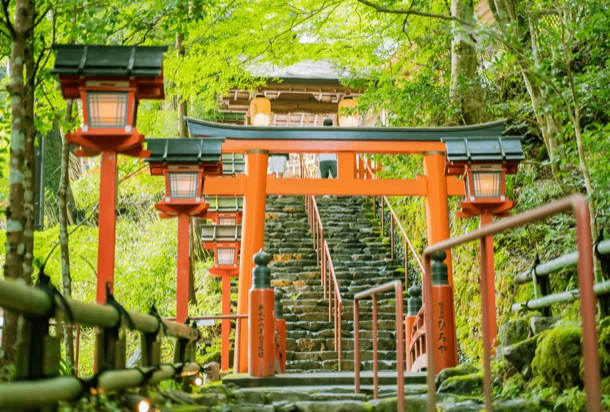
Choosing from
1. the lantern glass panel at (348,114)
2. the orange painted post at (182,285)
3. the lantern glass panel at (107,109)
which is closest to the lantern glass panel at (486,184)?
the orange painted post at (182,285)

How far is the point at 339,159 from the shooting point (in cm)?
1152

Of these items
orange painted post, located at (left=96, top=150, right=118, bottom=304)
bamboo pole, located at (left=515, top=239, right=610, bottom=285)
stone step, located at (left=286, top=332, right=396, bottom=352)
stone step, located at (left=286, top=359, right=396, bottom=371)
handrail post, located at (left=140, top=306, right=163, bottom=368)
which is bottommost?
stone step, located at (left=286, top=359, right=396, bottom=371)

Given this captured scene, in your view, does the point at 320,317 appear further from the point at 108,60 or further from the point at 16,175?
the point at 16,175

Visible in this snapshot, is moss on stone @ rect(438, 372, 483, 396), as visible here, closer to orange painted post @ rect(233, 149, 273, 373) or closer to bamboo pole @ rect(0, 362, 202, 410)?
bamboo pole @ rect(0, 362, 202, 410)

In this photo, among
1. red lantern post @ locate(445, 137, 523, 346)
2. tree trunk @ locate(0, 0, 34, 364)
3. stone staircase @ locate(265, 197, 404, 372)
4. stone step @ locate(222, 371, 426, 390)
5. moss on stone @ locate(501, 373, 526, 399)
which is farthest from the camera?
stone staircase @ locate(265, 197, 404, 372)

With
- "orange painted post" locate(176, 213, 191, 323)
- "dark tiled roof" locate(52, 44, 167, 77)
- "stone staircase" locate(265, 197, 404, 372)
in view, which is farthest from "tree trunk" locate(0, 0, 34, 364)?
"stone staircase" locate(265, 197, 404, 372)

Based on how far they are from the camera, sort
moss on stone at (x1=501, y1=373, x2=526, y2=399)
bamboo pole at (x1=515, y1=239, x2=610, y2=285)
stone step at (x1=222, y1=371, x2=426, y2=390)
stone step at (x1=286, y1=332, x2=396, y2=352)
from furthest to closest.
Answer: stone step at (x1=286, y1=332, x2=396, y2=352) → stone step at (x1=222, y1=371, x2=426, y2=390) → moss on stone at (x1=501, y1=373, x2=526, y2=399) → bamboo pole at (x1=515, y1=239, x2=610, y2=285)

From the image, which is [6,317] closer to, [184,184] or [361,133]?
[184,184]

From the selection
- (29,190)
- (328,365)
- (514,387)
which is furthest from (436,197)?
(29,190)

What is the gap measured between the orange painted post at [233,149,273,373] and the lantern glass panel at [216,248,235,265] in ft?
9.84

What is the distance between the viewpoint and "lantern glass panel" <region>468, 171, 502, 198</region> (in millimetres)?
9562

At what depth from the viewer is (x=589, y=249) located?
7.18ft

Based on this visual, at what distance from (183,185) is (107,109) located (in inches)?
115

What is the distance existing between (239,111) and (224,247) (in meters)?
11.6
